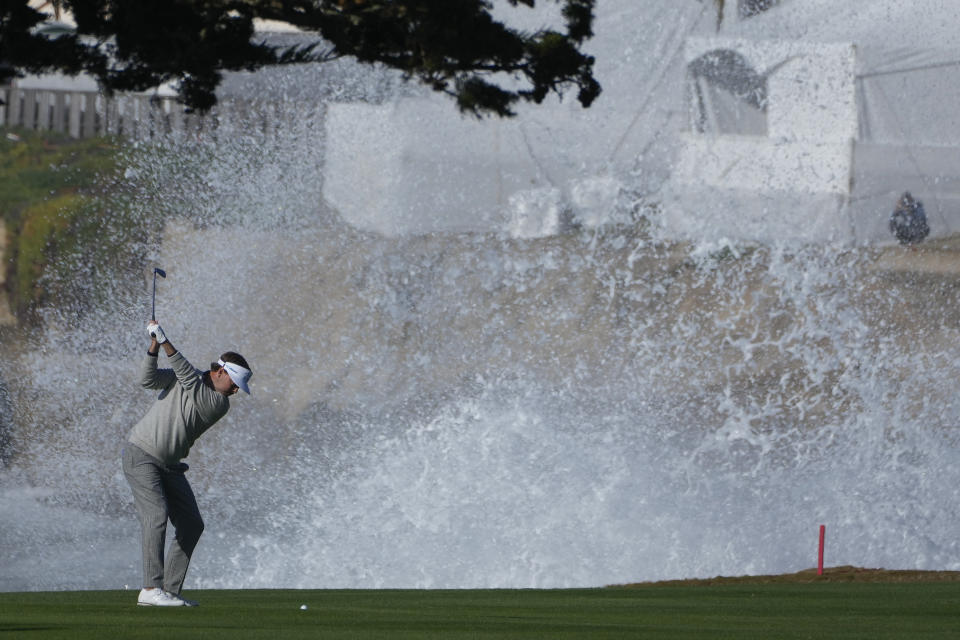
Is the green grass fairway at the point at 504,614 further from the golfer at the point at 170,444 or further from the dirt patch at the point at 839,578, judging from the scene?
the dirt patch at the point at 839,578

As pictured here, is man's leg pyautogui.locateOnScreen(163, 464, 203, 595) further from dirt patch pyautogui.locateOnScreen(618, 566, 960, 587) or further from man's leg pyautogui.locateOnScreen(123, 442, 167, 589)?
dirt patch pyautogui.locateOnScreen(618, 566, 960, 587)

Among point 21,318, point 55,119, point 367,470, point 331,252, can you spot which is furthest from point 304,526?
point 55,119

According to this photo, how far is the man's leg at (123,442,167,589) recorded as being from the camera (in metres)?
8.09

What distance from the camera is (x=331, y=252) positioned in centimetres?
2608

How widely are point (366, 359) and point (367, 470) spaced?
22.7 feet

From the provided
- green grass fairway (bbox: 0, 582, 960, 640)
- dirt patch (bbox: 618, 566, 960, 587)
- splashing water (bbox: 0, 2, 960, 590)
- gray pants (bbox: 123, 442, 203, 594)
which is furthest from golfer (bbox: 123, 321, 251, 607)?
splashing water (bbox: 0, 2, 960, 590)

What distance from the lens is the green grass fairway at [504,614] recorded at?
22.1 feet

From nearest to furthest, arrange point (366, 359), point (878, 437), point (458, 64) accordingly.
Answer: point (458, 64) < point (878, 437) < point (366, 359)

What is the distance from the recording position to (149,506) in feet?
26.9

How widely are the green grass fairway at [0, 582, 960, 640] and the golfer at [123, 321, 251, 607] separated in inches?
13.8

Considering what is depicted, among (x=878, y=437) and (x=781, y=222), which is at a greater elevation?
(x=781, y=222)

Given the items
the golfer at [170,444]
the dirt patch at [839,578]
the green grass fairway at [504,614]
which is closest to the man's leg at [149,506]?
the golfer at [170,444]

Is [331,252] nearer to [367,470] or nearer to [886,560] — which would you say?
[367,470]

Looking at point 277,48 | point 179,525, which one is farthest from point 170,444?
point 277,48
